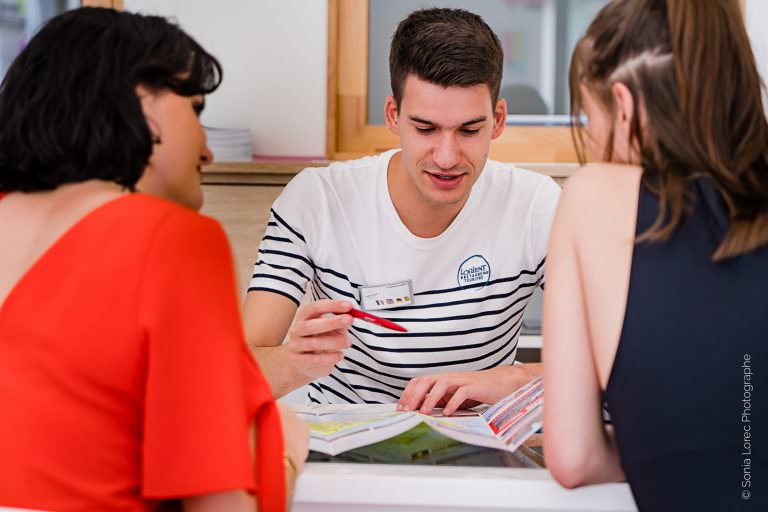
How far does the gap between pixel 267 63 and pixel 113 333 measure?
2611 mm

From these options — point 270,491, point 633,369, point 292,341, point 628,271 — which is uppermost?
point 628,271

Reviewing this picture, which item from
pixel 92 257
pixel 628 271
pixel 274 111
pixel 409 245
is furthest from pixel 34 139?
pixel 274 111

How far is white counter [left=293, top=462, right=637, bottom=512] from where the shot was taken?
1.02 meters

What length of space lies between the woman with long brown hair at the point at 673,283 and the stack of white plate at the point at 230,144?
2210 mm

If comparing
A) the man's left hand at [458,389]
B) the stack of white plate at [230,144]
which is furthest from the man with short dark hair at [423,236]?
the stack of white plate at [230,144]

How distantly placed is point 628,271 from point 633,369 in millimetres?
107

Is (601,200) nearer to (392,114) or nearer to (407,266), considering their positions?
(407,266)

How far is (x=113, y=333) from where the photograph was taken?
2.74 feet

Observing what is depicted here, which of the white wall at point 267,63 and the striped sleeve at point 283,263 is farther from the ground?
the white wall at point 267,63

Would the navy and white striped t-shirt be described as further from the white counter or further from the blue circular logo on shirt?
the white counter

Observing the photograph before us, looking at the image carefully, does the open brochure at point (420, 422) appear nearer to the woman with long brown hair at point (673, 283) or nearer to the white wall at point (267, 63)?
the woman with long brown hair at point (673, 283)

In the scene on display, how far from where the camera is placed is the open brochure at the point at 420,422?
119cm

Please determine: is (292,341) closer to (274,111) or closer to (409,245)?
(409,245)

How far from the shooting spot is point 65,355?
0.84 metres
